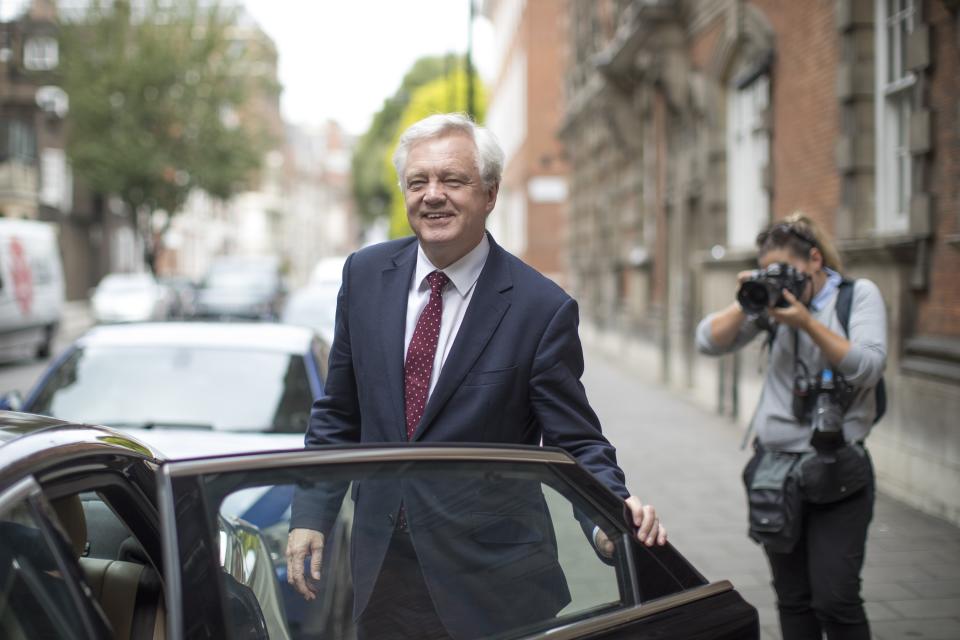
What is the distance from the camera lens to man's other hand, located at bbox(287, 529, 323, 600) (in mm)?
2287

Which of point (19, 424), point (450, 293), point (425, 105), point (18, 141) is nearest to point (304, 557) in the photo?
point (19, 424)

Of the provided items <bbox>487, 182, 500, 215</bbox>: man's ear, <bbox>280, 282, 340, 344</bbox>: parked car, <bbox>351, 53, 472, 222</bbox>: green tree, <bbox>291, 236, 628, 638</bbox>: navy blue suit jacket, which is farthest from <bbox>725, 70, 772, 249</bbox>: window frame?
<bbox>351, 53, 472, 222</bbox>: green tree

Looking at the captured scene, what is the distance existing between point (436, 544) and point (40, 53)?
52.5m

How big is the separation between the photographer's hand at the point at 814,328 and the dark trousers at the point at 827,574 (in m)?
0.49

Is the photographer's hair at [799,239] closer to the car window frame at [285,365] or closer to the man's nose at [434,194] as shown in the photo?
the man's nose at [434,194]

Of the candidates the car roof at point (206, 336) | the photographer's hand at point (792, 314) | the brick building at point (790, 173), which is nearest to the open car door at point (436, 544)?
the photographer's hand at point (792, 314)

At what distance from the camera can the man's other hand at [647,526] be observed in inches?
101

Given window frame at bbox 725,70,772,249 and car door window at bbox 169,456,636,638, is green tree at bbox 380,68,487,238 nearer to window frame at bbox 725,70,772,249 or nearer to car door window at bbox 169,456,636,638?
window frame at bbox 725,70,772,249

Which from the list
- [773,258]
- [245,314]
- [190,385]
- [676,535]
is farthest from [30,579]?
[245,314]

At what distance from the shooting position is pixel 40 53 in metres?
50.0

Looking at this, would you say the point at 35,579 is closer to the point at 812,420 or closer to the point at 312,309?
the point at 812,420

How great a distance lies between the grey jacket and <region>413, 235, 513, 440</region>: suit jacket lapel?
1564 millimetres

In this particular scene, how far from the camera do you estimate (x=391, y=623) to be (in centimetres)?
218

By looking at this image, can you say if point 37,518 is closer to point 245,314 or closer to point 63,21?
point 245,314
